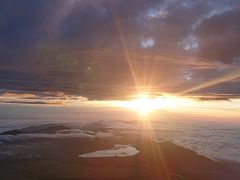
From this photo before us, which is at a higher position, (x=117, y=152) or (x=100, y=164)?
(x=117, y=152)

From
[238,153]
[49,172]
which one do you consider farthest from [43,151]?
[238,153]

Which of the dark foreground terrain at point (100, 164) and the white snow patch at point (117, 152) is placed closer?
the dark foreground terrain at point (100, 164)

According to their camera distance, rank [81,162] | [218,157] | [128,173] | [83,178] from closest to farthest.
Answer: [83,178]
[128,173]
[81,162]
[218,157]

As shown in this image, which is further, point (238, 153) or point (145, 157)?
point (238, 153)

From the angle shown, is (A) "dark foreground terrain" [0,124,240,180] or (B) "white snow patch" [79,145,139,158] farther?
(B) "white snow patch" [79,145,139,158]

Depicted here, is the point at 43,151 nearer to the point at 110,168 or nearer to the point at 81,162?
the point at 81,162

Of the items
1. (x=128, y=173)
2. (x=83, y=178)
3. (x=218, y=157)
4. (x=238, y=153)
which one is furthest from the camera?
(x=238, y=153)

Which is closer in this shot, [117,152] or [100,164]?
[100,164]
